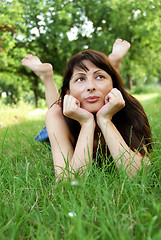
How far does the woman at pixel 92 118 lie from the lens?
5.33ft

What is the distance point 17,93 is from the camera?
83.1 feet

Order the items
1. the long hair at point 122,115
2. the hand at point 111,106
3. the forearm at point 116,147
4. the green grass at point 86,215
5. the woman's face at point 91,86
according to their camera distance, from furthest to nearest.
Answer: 1. the long hair at point 122,115
2. the woman's face at point 91,86
3. the hand at point 111,106
4. the forearm at point 116,147
5. the green grass at point 86,215

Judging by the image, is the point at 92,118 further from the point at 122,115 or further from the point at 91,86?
the point at 122,115

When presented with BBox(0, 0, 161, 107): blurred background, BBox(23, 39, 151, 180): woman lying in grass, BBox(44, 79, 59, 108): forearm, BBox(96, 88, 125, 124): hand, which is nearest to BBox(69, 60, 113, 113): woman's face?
BBox(23, 39, 151, 180): woman lying in grass

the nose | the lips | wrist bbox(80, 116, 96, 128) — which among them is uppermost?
the nose

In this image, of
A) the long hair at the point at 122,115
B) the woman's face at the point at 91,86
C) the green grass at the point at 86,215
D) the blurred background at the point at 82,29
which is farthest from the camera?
the blurred background at the point at 82,29

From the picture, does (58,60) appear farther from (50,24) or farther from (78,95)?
(78,95)

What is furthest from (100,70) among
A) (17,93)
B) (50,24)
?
(17,93)

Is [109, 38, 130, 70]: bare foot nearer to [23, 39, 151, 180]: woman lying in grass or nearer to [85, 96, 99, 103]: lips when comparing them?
[23, 39, 151, 180]: woman lying in grass

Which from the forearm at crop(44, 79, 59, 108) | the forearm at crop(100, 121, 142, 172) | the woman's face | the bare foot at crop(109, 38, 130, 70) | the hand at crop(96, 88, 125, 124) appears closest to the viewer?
the forearm at crop(100, 121, 142, 172)

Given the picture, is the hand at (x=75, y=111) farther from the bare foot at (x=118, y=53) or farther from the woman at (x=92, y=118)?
the bare foot at (x=118, y=53)

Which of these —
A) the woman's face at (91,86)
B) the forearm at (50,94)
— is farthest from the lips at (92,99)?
the forearm at (50,94)

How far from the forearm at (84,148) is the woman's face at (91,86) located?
173 millimetres

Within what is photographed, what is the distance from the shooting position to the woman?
1.62 m
